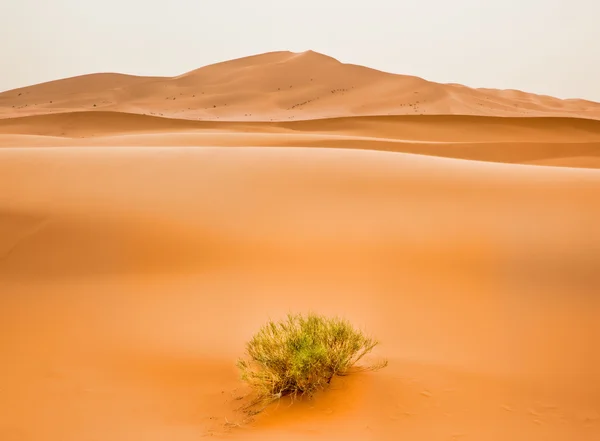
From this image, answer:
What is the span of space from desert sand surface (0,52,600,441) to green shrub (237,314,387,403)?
Result: 0.46 ft

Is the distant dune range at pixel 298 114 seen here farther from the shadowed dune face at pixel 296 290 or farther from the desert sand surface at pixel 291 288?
the shadowed dune face at pixel 296 290

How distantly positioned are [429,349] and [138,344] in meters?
2.56

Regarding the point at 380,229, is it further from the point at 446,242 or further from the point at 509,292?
the point at 509,292

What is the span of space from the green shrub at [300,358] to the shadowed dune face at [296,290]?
6.0 inches

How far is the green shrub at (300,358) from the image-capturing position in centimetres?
402

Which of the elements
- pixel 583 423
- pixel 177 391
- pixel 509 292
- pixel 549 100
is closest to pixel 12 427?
pixel 177 391

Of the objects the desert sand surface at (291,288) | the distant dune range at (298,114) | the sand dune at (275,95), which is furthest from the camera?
the sand dune at (275,95)

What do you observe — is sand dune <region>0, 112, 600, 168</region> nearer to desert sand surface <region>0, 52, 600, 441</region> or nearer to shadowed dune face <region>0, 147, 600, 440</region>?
desert sand surface <region>0, 52, 600, 441</region>

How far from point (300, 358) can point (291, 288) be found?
1962 mm

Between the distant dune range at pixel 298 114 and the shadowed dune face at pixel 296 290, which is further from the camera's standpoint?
the distant dune range at pixel 298 114

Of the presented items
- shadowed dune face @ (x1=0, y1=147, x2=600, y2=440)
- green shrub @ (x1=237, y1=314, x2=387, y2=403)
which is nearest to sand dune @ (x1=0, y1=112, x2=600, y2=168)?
shadowed dune face @ (x1=0, y1=147, x2=600, y2=440)

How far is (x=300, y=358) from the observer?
4016 mm

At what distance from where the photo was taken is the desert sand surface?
12.9 ft

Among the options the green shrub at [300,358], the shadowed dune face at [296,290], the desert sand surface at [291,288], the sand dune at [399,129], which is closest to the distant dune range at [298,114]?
the sand dune at [399,129]
